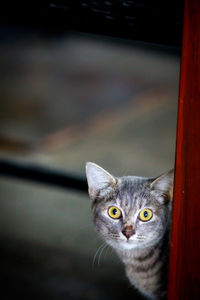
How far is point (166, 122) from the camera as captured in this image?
3615 millimetres

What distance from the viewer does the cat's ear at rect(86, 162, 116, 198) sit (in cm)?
106

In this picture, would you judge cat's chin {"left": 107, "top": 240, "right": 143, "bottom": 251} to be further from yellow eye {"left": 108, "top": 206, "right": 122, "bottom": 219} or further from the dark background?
the dark background

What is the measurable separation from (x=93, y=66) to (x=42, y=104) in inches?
27.1

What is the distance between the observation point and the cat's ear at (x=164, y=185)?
38.5 inches

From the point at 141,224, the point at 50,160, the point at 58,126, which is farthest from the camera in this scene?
the point at 58,126

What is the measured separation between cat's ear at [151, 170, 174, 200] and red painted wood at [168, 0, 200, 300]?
0.27 meters

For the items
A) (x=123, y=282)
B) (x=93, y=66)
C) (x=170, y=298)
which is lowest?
(x=123, y=282)

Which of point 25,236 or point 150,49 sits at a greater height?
point 150,49

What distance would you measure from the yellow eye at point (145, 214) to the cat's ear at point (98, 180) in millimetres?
124

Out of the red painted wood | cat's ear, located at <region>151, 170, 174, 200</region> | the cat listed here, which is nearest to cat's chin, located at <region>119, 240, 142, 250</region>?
the cat

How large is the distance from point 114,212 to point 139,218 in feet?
0.24

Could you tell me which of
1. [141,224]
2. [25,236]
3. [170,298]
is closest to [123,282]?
[25,236]

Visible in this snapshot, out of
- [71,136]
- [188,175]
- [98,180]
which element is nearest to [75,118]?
[71,136]

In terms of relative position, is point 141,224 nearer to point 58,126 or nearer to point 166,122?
point 58,126
